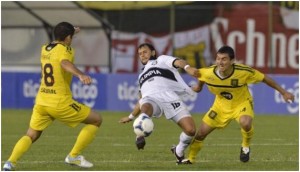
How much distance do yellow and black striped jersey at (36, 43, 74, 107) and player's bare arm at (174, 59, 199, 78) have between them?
1.57 metres

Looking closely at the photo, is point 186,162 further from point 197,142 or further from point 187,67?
point 187,67

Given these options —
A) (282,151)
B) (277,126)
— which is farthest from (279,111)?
(282,151)

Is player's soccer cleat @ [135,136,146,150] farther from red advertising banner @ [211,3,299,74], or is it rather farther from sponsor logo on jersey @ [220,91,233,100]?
red advertising banner @ [211,3,299,74]

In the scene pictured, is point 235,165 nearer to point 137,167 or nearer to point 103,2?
point 137,167

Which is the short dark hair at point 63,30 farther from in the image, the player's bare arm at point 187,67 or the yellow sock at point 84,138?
the player's bare arm at point 187,67

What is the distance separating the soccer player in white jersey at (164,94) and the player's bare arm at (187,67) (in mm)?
16

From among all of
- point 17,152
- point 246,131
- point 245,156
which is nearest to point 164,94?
point 246,131

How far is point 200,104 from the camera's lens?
91.6ft

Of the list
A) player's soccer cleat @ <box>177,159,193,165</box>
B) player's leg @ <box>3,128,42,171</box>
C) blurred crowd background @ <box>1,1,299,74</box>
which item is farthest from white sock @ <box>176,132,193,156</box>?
blurred crowd background @ <box>1,1,299,74</box>

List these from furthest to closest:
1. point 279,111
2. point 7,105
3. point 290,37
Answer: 1. point 290,37
2. point 7,105
3. point 279,111

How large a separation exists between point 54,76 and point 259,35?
20.0m

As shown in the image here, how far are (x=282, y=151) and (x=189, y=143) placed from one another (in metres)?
2.59

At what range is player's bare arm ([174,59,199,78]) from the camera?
13.2 meters

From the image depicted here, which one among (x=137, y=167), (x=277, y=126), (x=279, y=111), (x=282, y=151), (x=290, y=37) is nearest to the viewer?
(x=137, y=167)
